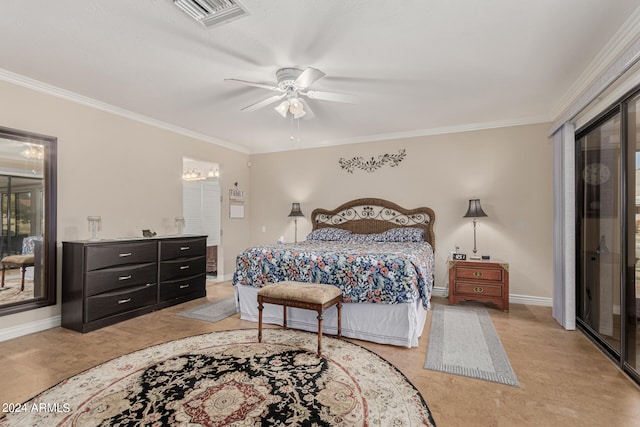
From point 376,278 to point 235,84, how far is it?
2.56m

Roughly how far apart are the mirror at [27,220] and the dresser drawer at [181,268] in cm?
115

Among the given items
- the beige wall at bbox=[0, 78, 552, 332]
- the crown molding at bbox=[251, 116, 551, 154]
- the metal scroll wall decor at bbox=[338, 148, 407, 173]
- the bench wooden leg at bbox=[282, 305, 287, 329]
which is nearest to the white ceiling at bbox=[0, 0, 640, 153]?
the crown molding at bbox=[251, 116, 551, 154]

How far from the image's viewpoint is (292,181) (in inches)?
250

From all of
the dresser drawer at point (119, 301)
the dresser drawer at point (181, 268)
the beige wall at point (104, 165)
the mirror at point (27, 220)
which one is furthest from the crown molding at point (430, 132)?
the mirror at point (27, 220)

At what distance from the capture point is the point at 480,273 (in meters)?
4.28

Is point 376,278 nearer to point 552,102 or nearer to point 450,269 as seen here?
point 450,269

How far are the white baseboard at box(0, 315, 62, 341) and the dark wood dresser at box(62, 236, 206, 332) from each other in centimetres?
12

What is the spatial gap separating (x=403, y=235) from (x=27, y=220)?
471 cm

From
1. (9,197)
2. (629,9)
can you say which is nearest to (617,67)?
(629,9)

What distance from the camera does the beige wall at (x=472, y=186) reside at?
14.9 feet

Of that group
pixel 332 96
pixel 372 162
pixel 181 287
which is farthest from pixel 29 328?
pixel 372 162

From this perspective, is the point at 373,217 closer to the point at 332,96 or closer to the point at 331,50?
the point at 332,96

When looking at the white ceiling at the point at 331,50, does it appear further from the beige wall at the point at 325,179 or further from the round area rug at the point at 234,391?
the round area rug at the point at 234,391

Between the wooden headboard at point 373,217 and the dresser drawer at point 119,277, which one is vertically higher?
the wooden headboard at point 373,217
